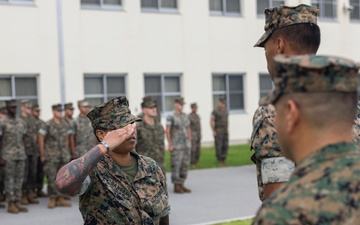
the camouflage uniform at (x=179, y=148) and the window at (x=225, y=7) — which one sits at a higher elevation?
the window at (x=225, y=7)

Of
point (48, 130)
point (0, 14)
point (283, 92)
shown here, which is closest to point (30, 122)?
point (48, 130)

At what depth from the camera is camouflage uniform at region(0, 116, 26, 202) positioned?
1223 cm

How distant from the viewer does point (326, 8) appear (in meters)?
29.1

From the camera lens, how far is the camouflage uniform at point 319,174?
1972mm

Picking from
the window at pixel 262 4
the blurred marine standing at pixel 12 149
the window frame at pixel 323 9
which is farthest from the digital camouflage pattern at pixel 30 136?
the window frame at pixel 323 9

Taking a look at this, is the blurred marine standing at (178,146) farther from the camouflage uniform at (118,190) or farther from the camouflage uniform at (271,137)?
the camouflage uniform at (271,137)

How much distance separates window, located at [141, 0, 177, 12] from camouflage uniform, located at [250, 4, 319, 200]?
20.2 meters

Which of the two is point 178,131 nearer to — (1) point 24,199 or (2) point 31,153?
(2) point 31,153

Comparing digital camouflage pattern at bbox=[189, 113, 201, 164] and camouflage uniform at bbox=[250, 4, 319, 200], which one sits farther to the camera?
digital camouflage pattern at bbox=[189, 113, 201, 164]

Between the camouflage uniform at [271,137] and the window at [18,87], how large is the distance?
1767 centimetres

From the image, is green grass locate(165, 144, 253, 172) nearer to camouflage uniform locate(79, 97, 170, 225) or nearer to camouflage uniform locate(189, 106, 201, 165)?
camouflage uniform locate(189, 106, 201, 165)

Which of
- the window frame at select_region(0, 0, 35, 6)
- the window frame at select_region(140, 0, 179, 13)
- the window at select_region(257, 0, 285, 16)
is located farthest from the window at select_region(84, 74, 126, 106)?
the window at select_region(257, 0, 285, 16)

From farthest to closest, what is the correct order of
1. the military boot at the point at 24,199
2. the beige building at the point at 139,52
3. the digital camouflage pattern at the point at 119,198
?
the beige building at the point at 139,52 → the military boot at the point at 24,199 → the digital camouflage pattern at the point at 119,198

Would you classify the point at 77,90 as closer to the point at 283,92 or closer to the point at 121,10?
the point at 121,10
